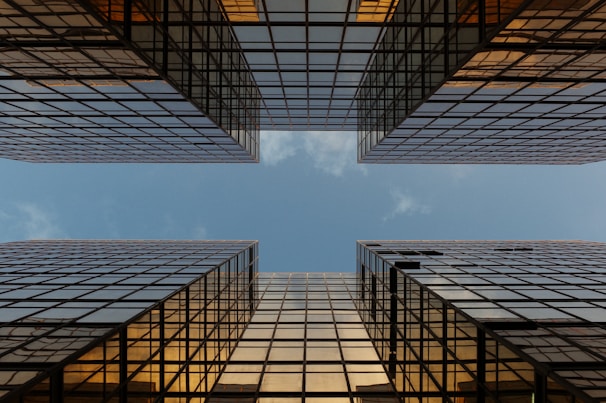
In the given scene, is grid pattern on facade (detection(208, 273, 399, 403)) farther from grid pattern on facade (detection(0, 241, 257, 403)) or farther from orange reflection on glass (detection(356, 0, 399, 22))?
orange reflection on glass (detection(356, 0, 399, 22))

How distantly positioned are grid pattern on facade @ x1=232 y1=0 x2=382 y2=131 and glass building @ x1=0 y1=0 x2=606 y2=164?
11 centimetres

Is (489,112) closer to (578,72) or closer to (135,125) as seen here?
(578,72)

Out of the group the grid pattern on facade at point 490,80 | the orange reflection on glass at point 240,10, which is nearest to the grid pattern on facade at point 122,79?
the orange reflection on glass at point 240,10

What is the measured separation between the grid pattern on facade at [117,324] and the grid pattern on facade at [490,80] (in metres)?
15.3

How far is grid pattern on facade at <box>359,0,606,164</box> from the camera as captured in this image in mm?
15820

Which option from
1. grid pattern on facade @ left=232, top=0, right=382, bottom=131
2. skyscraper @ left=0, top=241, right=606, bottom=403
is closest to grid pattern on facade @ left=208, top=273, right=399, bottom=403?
skyscraper @ left=0, top=241, right=606, bottom=403

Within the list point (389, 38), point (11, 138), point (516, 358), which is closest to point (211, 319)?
point (516, 358)

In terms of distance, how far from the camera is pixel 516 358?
12.4 m

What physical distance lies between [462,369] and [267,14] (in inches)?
786

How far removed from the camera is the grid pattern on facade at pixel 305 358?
Answer: 21.2 meters

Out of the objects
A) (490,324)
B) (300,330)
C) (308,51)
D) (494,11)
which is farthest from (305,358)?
(308,51)

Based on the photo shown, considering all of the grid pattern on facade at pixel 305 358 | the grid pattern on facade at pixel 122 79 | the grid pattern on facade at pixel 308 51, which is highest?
the grid pattern on facade at pixel 308 51

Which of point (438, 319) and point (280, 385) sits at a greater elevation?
point (438, 319)

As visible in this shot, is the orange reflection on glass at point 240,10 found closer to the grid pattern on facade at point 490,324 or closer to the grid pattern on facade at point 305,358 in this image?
the grid pattern on facade at point 490,324
